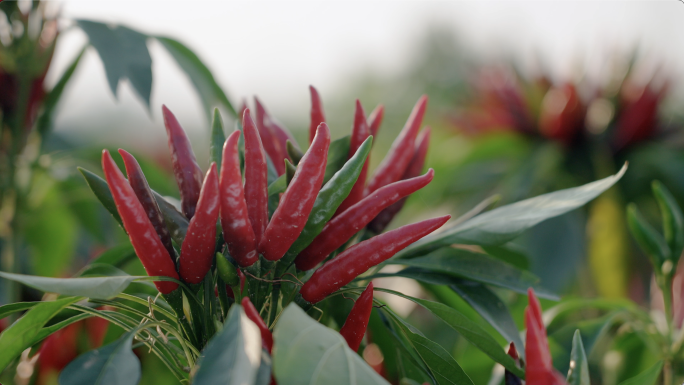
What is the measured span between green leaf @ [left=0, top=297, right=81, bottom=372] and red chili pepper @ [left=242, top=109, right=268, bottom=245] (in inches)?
6.4

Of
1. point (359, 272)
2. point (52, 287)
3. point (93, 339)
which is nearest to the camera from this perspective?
point (52, 287)

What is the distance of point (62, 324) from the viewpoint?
1.58ft

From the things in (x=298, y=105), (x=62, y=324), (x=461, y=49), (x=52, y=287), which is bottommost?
(x=298, y=105)

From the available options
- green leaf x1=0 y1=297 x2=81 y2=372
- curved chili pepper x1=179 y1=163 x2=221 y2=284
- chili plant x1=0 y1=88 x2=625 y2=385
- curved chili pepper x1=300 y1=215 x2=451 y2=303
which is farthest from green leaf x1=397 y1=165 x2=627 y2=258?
green leaf x1=0 y1=297 x2=81 y2=372

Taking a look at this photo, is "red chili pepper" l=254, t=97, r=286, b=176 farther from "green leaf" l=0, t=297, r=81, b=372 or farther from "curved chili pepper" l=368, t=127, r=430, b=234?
"green leaf" l=0, t=297, r=81, b=372

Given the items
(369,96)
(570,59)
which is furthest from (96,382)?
(369,96)

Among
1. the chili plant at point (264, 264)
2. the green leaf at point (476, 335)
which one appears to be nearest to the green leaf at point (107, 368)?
the chili plant at point (264, 264)

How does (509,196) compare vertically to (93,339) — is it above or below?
above

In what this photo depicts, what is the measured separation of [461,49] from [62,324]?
30.8ft

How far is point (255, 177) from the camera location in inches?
18.2

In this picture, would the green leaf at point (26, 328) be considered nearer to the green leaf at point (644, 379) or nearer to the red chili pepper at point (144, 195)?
the red chili pepper at point (144, 195)

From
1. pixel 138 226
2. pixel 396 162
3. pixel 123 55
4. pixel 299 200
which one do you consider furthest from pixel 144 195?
pixel 123 55

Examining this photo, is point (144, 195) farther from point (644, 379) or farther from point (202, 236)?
point (644, 379)

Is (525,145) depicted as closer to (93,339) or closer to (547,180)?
(547,180)
